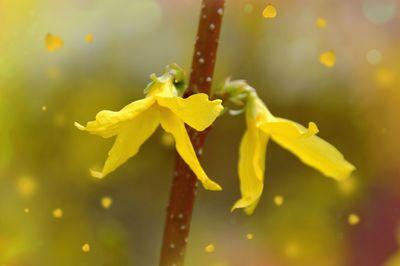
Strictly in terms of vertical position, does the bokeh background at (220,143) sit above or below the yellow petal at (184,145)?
below

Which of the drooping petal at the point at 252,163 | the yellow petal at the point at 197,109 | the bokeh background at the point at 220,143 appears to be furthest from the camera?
the bokeh background at the point at 220,143

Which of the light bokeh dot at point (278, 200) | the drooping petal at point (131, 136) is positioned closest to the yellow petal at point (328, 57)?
the light bokeh dot at point (278, 200)

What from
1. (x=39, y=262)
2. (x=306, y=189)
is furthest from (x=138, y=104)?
(x=306, y=189)

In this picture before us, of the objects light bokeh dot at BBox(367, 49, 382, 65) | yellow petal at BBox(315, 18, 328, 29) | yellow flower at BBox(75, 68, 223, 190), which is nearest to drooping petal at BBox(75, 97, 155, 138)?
yellow flower at BBox(75, 68, 223, 190)

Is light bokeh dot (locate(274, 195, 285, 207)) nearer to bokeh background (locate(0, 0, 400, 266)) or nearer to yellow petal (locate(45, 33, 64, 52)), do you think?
bokeh background (locate(0, 0, 400, 266))

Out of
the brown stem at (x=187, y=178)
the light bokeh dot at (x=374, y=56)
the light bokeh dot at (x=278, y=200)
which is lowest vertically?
the light bokeh dot at (x=278, y=200)

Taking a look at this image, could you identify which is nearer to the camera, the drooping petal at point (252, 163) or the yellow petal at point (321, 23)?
the drooping petal at point (252, 163)

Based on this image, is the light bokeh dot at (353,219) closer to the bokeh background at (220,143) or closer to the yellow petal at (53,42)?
the bokeh background at (220,143)
